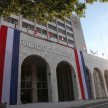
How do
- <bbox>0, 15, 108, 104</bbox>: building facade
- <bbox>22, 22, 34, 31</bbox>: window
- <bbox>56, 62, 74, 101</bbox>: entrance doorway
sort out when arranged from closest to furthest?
<bbox>0, 15, 108, 104</bbox>: building facade → <bbox>56, 62, 74, 101</bbox>: entrance doorway → <bbox>22, 22, 34, 31</bbox>: window

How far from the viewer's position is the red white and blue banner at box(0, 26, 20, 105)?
1244 cm

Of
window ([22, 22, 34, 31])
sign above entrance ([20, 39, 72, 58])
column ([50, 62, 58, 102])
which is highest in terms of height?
window ([22, 22, 34, 31])

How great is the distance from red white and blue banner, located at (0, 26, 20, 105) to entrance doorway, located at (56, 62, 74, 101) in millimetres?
11000

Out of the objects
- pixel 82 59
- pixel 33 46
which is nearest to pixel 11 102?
pixel 33 46

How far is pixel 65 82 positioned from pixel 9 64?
1372 cm

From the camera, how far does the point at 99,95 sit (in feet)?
85.7

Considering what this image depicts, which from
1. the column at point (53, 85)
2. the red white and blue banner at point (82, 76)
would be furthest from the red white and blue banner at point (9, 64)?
the red white and blue banner at point (82, 76)

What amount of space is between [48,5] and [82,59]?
16.4 meters

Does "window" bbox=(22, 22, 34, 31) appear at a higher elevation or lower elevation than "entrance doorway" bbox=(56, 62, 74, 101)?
higher

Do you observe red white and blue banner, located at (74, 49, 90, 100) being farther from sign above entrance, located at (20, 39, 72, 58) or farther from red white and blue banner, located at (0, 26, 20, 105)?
red white and blue banner, located at (0, 26, 20, 105)

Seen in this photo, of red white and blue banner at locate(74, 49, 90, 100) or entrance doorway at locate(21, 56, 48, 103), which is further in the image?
entrance doorway at locate(21, 56, 48, 103)

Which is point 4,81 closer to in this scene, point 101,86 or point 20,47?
point 20,47

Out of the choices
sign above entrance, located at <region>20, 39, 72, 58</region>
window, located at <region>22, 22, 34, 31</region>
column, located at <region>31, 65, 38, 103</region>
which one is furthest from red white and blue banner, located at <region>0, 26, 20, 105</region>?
window, located at <region>22, 22, 34, 31</region>

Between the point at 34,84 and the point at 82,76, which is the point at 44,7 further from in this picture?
the point at 82,76
